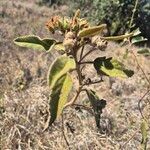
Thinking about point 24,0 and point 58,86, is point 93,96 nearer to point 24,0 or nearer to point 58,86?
point 58,86

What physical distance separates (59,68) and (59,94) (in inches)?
3.3

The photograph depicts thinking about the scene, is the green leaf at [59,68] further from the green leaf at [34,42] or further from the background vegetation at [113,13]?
the background vegetation at [113,13]

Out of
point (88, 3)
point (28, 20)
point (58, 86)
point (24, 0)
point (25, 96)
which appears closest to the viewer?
point (58, 86)

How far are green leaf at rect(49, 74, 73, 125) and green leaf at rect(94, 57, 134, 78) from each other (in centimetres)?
9

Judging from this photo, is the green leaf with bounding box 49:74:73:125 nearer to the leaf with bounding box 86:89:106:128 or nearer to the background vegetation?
the leaf with bounding box 86:89:106:128

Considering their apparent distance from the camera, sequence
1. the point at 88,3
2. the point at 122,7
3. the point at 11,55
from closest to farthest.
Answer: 1. the point at 11,55
2. the point at 122,7
3. the point at 88,3

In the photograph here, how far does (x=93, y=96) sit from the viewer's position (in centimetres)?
153

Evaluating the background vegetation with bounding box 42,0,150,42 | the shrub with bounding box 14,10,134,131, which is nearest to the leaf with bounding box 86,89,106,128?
the shrub with bounding box 14,10,134,131

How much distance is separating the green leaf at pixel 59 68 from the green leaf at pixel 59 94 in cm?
5

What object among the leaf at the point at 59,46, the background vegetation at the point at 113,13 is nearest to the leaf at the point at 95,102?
the leaf at the point at 59,46

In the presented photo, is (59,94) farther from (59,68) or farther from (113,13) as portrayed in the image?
(113,13)

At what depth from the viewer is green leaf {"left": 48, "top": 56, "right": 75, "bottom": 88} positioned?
4.32ft

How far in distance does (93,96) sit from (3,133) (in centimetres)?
61

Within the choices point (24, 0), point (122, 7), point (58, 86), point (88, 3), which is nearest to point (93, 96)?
point (58, 86)
